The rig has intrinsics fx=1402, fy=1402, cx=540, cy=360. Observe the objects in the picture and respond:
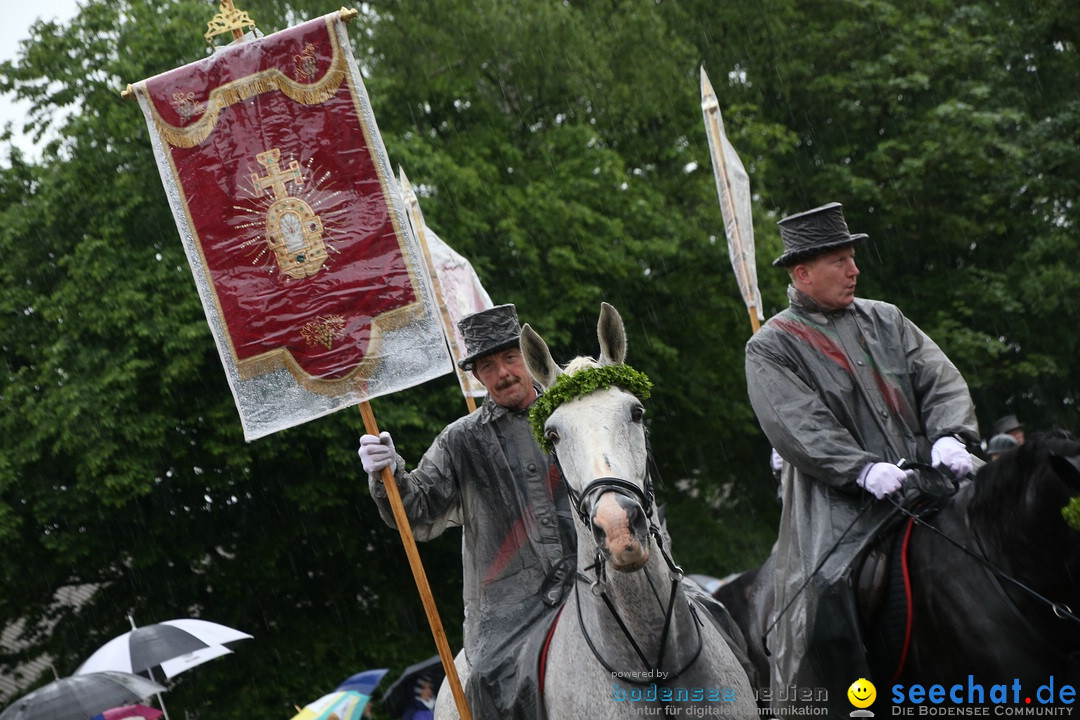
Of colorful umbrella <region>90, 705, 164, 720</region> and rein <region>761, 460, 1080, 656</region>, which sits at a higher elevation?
rein <region>761, 460, 1080, 656</region>

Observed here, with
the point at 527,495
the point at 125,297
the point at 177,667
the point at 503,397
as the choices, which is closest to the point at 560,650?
the point at 527,495

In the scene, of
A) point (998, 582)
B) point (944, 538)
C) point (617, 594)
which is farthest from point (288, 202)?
point (998, 582)

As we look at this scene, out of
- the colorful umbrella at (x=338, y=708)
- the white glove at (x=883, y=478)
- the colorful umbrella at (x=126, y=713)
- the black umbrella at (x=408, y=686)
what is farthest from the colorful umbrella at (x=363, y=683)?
the white glove at (x=883, y=478)

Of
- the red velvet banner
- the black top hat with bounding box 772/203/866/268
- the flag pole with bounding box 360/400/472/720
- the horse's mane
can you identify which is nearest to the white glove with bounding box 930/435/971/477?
the horse's mane

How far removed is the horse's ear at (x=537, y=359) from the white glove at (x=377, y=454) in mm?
1011

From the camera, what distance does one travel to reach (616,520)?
16.3 feet

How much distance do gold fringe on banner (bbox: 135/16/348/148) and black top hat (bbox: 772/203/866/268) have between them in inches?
93.1

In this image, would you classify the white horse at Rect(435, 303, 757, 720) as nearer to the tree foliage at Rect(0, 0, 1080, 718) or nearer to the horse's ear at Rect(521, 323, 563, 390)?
the horse's ear at Rect(521, 323, 563, 390)

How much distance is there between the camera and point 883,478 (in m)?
5.89

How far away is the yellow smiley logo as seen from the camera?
594 centimetres

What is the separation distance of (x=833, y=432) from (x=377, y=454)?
2118mm

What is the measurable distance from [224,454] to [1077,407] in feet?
51.9

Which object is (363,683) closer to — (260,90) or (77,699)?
(77,699)

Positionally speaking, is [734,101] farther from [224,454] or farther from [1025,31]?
[224,454]
